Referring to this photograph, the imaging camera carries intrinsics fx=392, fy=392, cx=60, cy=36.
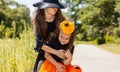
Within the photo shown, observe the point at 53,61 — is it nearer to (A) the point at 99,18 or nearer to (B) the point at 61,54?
(B) the point at 61,54

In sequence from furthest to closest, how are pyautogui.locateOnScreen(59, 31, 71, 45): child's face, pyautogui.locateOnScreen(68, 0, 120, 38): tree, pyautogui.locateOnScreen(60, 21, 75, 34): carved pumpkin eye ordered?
pyautogui.locateOnScreen(68, 0, 120, 38): tree → pyautogui.locateOnScreen(59, 31, 71, 45): child's face → pyautogui.locateOnScreen(60, 21, 75, 34): carved pumpkin eye

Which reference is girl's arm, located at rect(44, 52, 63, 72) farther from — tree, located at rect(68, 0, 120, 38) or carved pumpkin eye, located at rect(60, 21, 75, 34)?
tree, located at rect(68, 0, 120, 38)

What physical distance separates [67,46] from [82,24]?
83.6 m

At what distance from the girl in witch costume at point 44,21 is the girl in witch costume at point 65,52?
0.06 meters

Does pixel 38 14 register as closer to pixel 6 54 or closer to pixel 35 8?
pixel 35 8

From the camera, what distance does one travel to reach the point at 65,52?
3.89 m

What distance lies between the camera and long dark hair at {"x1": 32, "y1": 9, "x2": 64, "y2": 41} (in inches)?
157

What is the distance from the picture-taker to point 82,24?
87375mm

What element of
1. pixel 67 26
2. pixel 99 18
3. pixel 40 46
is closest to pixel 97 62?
pixel 40 46

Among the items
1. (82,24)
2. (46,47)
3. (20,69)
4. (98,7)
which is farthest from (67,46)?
(82,24)

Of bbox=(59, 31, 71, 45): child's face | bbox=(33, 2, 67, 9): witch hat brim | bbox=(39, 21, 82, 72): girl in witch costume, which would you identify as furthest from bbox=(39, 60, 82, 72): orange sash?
bbox=(33, 2, 67, 9): witch hat brim

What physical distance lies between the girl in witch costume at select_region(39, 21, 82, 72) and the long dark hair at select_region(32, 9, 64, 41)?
0.16m

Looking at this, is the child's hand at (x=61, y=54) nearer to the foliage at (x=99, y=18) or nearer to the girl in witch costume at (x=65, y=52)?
the girl in witch costume at (x=65, y=52)

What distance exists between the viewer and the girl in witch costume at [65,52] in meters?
3.75
